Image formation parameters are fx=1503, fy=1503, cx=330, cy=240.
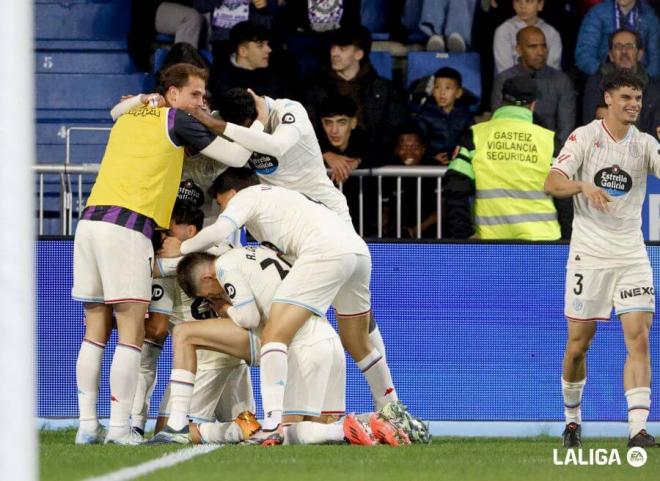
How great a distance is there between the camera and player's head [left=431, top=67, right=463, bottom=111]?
488 inches

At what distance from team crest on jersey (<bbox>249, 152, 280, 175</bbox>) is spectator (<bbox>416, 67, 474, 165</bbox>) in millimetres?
3109

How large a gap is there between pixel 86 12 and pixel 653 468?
864 centimetres

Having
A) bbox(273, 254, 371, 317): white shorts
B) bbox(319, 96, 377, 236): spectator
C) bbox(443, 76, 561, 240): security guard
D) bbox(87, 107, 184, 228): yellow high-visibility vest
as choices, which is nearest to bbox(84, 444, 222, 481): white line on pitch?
bbox(273, 254, 371, 317): white shorts

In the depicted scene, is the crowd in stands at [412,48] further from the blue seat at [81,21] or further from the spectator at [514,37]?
the blue seat at [81,21]

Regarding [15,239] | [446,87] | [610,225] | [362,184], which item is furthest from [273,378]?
[446,87]

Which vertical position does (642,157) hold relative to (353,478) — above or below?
above

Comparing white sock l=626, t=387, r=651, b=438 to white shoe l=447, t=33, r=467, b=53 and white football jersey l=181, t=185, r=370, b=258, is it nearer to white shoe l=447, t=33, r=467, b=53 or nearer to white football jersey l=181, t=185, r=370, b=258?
white football jersey l=181, t=185, r=370, b=258

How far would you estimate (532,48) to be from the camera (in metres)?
12.7

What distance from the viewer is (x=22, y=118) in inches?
157

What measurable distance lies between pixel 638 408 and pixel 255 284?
2.34 metres

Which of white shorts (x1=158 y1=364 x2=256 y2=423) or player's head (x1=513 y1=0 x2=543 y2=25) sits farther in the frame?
player's head (x1=513 y1=0 x2=543 y2=25)

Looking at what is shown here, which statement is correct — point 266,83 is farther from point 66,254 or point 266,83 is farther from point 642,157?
point 642,157

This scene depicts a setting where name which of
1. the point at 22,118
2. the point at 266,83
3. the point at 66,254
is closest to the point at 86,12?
the point at 266,83

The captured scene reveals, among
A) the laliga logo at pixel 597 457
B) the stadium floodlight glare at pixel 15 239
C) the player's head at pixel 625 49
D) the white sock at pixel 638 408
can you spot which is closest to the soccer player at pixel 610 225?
the white sock at pixel 638 408
